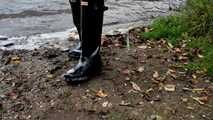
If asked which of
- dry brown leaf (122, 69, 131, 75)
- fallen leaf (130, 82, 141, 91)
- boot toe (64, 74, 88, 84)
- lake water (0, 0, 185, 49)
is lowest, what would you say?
lake water (0, 0, 185, 49)

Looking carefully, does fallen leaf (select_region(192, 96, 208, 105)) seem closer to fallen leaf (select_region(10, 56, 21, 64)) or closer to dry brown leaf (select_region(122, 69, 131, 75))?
dry brown leaf (select_region(122, 69, 131, 75))

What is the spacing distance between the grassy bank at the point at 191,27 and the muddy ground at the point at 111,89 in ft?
1.11

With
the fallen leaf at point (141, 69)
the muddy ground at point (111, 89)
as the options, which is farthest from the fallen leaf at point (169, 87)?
the fallen leaf at point (141, 69)

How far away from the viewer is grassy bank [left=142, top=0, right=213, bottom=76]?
195 inches

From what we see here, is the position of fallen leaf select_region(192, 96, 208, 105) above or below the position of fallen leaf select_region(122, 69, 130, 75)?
below

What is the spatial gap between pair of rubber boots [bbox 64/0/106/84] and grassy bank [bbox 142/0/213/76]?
1.23 meters

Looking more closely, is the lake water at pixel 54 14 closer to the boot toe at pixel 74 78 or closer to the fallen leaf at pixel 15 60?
the fallen leaf at pixel 15 60

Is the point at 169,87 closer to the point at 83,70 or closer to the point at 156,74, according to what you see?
the point at 156,74

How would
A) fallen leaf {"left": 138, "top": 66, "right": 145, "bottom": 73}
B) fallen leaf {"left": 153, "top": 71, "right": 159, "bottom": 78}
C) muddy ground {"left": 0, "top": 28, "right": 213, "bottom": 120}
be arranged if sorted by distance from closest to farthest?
muddy ground {"left": 0, "top": 28, "right": 213, "bottom": 120}, fallen leaf {"left": 153, "top": 71, "right": 159, "bottom": 78}, fallen leaf {"left": 138, "top": 66, "right": 145, "bottom": 73}

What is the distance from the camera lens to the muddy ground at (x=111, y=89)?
11.6 ft

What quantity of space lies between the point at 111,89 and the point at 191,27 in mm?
1752

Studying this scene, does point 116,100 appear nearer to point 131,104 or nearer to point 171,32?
point 131,104

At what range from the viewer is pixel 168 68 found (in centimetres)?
429

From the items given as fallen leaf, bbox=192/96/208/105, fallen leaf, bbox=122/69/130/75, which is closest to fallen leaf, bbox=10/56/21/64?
fallen leaf, bbox=122/69/130/75
